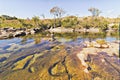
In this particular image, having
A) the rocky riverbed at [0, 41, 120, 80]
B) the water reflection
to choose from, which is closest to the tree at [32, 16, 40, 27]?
the water reflection

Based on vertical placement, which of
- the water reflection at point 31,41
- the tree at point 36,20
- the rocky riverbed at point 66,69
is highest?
the tree at point 36,20

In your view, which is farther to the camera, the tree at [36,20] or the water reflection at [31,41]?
the tree at [36,20]

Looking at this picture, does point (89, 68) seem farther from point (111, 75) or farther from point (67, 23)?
point (67, 23)

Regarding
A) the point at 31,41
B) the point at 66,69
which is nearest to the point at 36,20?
the point at 31,41

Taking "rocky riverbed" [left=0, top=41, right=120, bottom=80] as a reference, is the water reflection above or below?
above

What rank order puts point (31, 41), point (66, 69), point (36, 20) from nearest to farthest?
point (66, 69)
point (31, 41)
point (36, 20)

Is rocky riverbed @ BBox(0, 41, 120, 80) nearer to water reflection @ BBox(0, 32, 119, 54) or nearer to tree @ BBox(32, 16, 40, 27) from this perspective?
water reflection @ BBox(0, 32, 119, 54)

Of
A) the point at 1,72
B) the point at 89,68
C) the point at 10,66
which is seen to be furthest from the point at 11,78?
the point at 89,68

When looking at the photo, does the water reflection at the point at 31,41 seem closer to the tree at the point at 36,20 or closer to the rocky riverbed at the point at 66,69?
the rocky riverbed at the point at 66,69

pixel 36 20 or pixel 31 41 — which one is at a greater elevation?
pixel 36 20

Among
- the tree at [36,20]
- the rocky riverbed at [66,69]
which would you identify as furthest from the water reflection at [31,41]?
the tree at [36,20]

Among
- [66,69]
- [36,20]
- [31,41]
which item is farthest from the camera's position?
[36,20]

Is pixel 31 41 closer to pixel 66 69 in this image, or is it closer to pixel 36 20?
pixel 66 69

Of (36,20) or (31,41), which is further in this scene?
(36,20)
